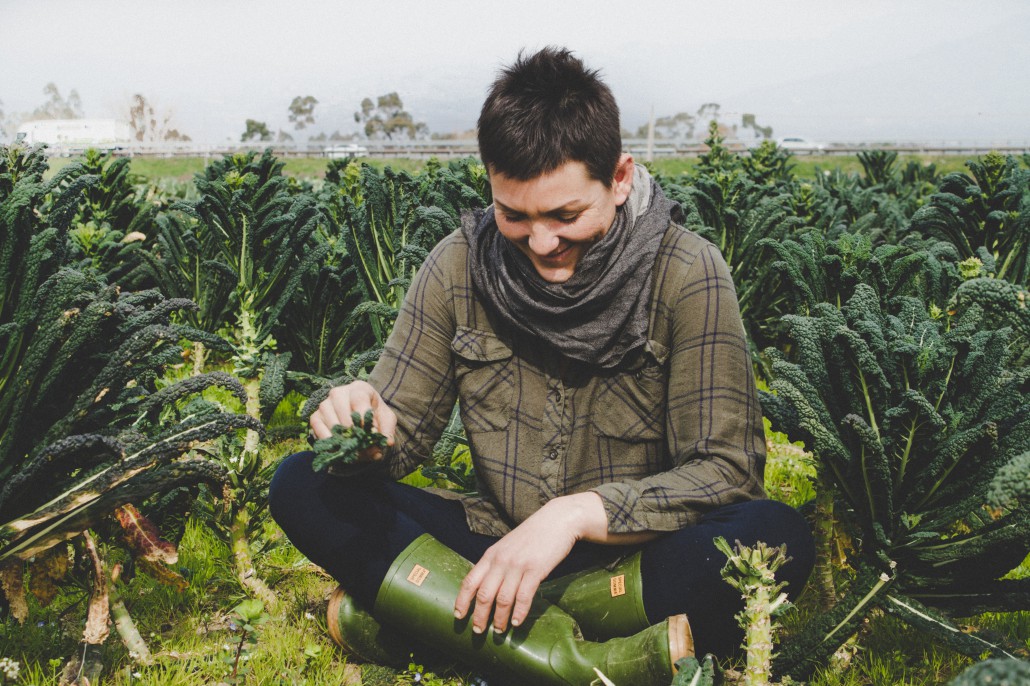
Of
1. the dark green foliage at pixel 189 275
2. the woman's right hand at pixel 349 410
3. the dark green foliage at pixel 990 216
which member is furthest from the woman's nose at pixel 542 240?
the dark green foliage at pixel 990 216

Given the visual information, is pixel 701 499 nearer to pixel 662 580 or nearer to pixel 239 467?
pixel 662 580

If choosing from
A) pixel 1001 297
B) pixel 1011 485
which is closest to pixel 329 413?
pixel 1011 485

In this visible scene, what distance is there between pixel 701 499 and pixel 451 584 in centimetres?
65

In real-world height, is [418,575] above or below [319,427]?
below

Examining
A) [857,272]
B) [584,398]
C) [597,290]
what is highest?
[597,290]

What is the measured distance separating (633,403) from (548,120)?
798 millimetres

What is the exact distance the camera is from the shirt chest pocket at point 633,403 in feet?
7.06

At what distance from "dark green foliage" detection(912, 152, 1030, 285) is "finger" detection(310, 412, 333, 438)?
3.40 metres

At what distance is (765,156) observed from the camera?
7926mm

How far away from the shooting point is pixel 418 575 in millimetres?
1941

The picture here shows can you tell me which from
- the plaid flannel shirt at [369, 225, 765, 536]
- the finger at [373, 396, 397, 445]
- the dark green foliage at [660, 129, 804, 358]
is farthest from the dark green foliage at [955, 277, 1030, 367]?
the dark green foliage at [660, 129, 804, 358]

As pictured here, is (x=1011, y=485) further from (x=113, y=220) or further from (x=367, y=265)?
(x=113, y=220)

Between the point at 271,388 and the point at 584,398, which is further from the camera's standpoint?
the point at 271,388

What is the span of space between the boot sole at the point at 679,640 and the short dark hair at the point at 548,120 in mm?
1061
